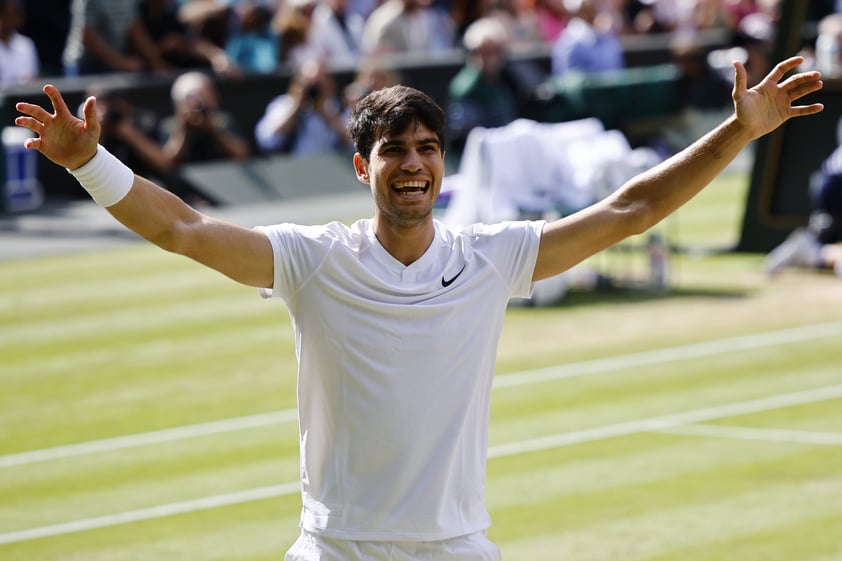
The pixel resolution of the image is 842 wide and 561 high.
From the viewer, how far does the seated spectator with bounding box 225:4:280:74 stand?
66.9 ft

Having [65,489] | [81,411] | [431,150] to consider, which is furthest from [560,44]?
[431,150]

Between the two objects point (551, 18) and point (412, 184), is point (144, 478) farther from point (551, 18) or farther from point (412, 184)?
point (551, 18)

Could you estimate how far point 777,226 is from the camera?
16.4 m

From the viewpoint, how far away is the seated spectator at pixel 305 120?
1975cm

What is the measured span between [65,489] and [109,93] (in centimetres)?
1002

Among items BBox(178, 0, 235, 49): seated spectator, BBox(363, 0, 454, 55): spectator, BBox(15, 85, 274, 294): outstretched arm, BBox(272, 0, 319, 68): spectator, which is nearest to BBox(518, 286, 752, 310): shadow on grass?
BBox(272, 0, 319, 68): spectator

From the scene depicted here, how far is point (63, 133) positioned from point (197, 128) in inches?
578

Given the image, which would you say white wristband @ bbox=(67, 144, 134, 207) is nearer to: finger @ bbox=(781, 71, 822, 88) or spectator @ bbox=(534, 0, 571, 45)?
finger @ bbox=(781, 71, 822, 88)

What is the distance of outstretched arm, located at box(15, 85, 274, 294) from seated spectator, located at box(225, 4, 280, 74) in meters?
15.9

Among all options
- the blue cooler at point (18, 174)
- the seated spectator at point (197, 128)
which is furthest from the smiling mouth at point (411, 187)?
the blue cooler at point (18, 174)

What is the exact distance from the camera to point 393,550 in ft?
15.4

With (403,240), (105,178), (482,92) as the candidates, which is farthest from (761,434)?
(482,92)

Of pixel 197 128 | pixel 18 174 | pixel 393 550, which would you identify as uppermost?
pixel 197 128

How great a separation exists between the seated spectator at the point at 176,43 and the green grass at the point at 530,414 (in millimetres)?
4257
